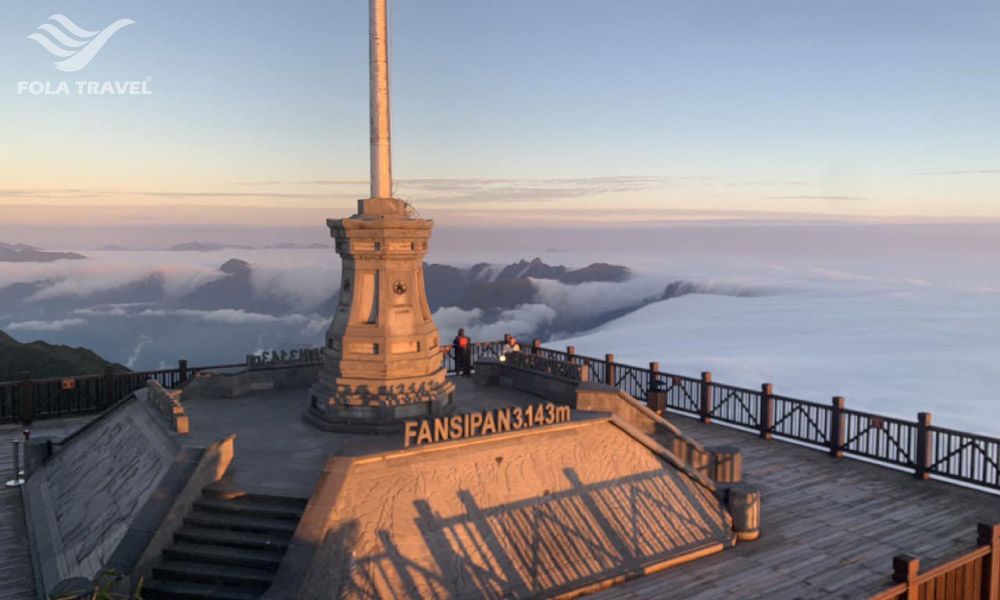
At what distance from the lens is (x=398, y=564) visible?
12398 millimetres

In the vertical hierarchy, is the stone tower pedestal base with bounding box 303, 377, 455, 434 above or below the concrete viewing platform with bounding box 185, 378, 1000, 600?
above

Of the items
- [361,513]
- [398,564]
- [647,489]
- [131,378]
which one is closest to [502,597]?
[398,564]

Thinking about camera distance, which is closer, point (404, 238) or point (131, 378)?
point (404, 238)

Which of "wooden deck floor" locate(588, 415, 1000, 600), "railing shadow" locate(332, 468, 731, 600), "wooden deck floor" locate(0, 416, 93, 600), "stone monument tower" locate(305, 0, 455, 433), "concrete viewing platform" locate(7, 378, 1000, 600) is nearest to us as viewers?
"railing shadow" locate(332, 468, 731, 600)

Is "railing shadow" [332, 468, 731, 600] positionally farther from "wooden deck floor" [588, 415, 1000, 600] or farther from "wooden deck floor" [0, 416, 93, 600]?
"wooden deck floor" [0, 416, 93, 600]

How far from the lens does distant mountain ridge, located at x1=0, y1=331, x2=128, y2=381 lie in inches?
2167

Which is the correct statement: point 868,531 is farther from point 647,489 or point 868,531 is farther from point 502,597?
point 502,597

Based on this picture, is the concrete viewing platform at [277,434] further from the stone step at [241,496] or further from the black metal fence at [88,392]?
the black metal fence at [88,392]

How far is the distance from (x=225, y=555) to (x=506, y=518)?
16.6 feet

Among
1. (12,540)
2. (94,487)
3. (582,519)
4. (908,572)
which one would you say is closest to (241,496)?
(94,487)

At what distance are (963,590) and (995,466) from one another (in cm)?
822

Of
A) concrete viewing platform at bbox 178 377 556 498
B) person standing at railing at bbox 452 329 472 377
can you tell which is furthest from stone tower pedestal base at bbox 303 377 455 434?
person standing at railing at bbox 452 329 472 377

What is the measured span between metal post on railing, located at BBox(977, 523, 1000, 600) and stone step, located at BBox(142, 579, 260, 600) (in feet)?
39.2

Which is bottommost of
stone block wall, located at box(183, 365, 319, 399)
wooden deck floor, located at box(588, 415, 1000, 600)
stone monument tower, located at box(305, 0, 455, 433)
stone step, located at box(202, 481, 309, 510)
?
wooden deck floor, located at box(588, 415, 1000, 600)
